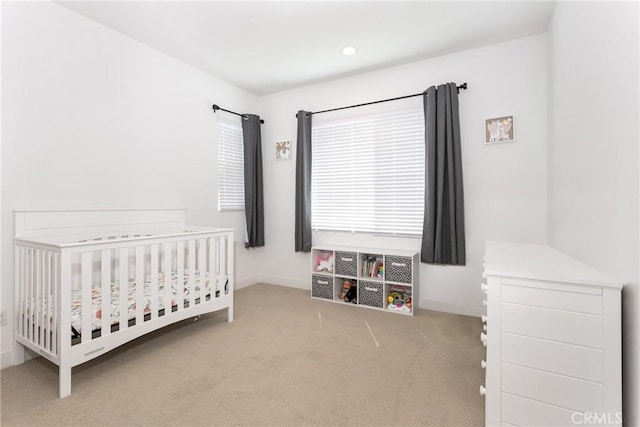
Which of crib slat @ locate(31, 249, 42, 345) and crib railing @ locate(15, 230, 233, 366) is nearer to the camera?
crib railing @ locate(15, 230, 233, 366)

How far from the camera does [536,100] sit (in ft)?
8.28

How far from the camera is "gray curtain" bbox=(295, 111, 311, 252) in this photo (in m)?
3.52

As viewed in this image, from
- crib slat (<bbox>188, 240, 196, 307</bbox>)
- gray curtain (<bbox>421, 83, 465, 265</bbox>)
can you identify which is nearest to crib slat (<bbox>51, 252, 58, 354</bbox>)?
crib slat (<bbox>188, 240, 196, 307</bbox>)

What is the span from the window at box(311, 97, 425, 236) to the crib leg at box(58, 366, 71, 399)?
2463mm

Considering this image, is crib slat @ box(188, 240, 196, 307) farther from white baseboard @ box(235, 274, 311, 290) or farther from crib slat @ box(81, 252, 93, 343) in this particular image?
white baseboard @ box(235, 274, 311, 290)

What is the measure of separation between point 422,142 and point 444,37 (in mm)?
882

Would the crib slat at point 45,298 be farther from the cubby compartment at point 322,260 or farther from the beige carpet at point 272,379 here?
the cubby compartment at point 322,260

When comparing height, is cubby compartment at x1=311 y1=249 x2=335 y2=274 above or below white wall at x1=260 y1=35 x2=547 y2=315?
below

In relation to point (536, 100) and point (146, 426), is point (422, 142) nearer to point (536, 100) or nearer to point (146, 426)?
point (536, 100)

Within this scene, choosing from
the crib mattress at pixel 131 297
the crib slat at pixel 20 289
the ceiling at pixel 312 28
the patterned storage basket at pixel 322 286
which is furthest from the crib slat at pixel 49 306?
the patterned storage basket at pixel 322 286

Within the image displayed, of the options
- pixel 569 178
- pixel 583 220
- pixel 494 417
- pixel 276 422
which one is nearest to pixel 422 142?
pixel 569 178

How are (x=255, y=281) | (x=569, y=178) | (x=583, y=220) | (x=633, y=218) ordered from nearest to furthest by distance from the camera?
(x=633, y=218)
(x=583, y=220)
(x=569, y=178)
(x=255, y=281)

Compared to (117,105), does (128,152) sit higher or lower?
lower

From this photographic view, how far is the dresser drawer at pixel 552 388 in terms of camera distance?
1.12m
